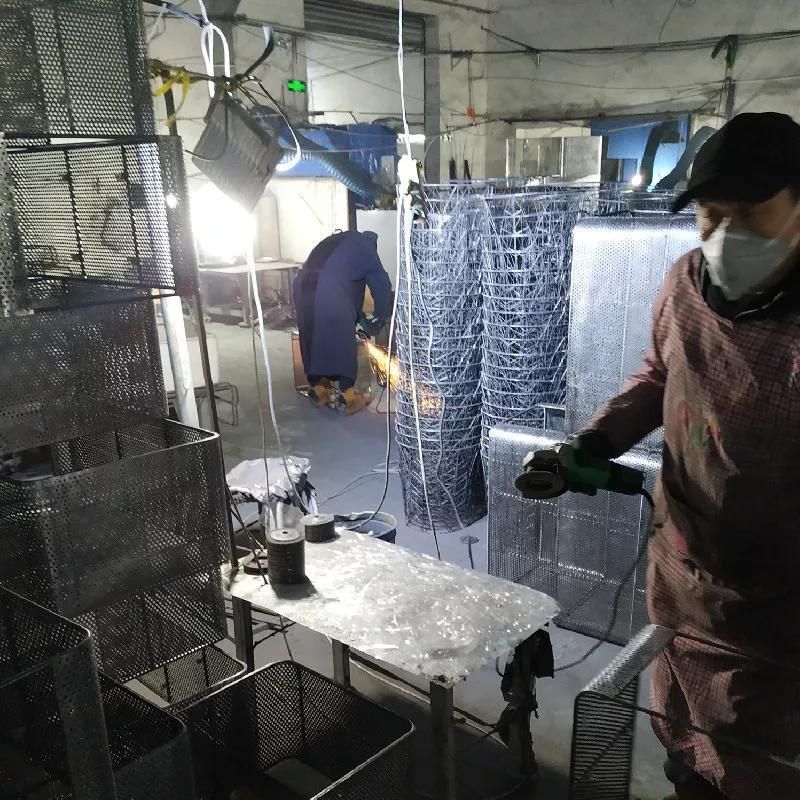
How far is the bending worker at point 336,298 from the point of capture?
503 centimetres

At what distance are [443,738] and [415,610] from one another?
27 cm

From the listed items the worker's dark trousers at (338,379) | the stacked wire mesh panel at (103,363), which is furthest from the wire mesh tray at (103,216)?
the worker's dark trousers at (338,379)

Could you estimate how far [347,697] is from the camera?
192 cm

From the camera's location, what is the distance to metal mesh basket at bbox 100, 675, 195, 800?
1.31 meters

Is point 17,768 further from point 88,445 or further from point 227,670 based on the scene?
point 227,670

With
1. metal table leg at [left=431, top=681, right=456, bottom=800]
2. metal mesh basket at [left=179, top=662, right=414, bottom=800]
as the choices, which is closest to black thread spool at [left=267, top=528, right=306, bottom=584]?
metal mesh basket at [left=179, top=662, right=414, bottom=800]

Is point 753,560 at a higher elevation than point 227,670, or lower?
higher

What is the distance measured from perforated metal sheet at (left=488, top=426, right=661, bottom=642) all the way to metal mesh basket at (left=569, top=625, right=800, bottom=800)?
1187 mm

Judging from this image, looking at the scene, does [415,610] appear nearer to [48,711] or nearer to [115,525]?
[115,525]

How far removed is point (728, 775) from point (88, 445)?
162 cm

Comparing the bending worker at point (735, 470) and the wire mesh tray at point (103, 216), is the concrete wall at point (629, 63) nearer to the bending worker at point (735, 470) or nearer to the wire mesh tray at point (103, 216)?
the bending worker at point (735, 470)

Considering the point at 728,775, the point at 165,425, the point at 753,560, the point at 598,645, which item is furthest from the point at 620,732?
the point at 598,645

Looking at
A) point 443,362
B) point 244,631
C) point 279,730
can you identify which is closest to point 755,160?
point 244,631

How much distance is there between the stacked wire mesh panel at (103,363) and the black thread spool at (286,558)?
148 mm
